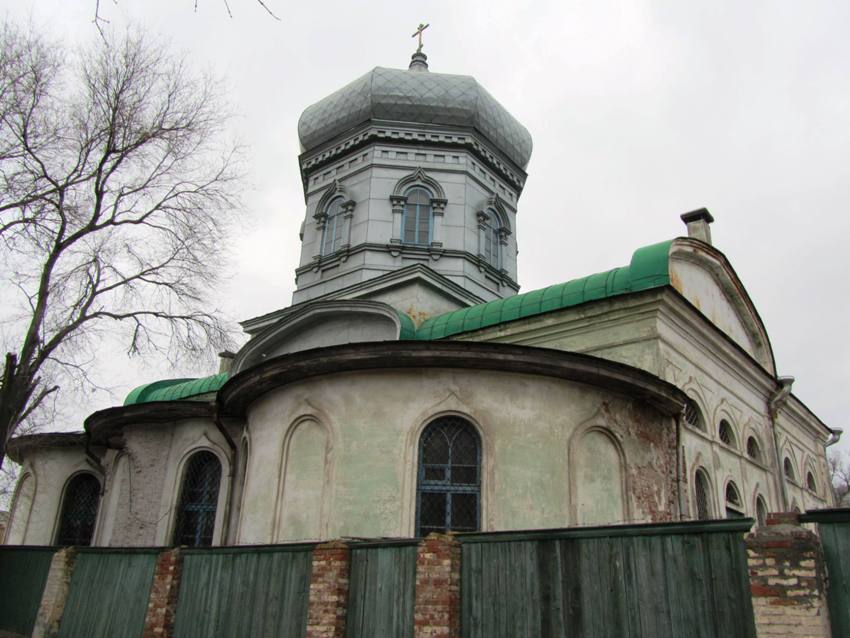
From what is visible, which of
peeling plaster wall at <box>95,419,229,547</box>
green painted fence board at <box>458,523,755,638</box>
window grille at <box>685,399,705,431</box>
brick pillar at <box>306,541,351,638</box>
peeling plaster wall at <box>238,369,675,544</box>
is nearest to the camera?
green painted fence board at <box>458,523,755,638</box>

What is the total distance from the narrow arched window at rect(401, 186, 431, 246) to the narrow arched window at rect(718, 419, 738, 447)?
757cm

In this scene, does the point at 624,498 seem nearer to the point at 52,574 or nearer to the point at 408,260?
the point at 52,574

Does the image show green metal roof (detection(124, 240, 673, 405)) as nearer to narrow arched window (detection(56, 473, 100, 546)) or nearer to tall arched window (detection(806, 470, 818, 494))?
narrow arched window (detection(56, 473, 100, 546))

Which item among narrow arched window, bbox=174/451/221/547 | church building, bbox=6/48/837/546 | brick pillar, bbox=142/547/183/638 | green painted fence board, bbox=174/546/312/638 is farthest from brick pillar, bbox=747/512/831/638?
narrow arched window, bbox=174/451/221/547

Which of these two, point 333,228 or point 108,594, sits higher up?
point 333,228

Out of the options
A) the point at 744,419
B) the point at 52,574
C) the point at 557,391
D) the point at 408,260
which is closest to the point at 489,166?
the point at 408,260

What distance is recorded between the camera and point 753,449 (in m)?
15.2

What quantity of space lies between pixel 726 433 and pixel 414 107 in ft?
35.0

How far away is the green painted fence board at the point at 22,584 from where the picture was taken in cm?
966

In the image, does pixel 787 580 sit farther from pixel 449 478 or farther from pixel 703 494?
pixel 703 494

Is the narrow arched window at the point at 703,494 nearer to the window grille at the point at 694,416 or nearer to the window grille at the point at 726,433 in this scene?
the window grille at the point at 694,416

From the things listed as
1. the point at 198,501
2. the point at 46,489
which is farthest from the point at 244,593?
the point at 46,489

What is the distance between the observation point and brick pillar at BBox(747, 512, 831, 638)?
4672mm

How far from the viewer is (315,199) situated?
63.8 feet
